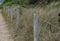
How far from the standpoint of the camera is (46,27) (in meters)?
7.40

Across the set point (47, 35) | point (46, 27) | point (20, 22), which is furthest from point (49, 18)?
point (20, 22)

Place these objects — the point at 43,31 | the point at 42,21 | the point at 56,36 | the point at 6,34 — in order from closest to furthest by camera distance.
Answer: the point at 56,36, the point at 43,31, the point at 42,21, the point at 6,34

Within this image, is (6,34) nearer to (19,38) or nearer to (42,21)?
(19,38)

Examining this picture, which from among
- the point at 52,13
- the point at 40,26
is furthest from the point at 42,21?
the point at 52,13

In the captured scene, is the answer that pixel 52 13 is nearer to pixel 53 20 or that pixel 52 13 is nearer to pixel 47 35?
pixel 53 20

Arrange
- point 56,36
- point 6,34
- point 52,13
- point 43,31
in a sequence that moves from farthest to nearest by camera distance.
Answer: point 6,34, point 52,13, point 43,31, point 56,36

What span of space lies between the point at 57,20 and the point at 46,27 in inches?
32.4

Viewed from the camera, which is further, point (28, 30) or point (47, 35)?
point (28, 30)

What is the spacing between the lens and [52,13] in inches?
342

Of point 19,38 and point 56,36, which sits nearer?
point 56,36

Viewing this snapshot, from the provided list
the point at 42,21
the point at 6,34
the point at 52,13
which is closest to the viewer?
the point at 42,21

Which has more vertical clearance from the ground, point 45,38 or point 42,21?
point 42,21

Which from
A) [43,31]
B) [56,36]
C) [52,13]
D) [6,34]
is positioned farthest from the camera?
[6,34]

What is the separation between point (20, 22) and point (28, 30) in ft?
8.00
